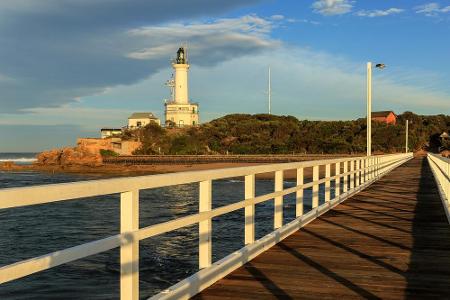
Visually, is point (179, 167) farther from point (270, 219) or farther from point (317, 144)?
point (270, 219)

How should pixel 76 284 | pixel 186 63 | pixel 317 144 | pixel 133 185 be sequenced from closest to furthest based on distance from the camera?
pixel 133 185
pixel 76 284
pixel 317 144
pixel 186 63

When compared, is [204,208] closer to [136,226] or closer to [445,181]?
[136,226]

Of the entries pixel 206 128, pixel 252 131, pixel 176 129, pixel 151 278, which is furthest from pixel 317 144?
pixel 151 278

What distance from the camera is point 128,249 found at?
376 cm

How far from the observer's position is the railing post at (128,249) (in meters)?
3.75

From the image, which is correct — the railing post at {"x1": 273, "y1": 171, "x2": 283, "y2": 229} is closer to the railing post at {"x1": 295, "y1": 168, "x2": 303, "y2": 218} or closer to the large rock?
the railing post at {"x1": 295, "y1": 168, "x2": 303, "y2": 218}

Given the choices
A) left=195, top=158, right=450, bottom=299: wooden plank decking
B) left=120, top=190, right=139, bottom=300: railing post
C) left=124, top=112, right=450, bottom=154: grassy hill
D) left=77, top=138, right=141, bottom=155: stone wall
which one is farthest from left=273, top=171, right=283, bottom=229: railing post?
left=77, top=138, right=141, bottom=155: stone wall

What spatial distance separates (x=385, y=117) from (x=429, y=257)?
13099 centimetres

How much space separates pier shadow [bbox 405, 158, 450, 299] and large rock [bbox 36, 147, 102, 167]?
82.6 metres

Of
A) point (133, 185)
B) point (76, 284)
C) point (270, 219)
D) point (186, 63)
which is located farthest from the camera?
point (186, 63)

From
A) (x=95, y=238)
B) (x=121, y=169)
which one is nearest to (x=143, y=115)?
(x=121, y=169)

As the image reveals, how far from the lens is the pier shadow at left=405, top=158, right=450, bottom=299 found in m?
5.43

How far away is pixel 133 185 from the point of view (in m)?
3.88

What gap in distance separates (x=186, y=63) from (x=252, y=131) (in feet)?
79.1
